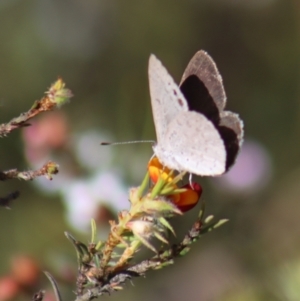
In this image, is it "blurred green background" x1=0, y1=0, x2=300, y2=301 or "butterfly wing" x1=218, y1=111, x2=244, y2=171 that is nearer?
"butterfly wing" x1=218, y1=111, x2=244, y2=171

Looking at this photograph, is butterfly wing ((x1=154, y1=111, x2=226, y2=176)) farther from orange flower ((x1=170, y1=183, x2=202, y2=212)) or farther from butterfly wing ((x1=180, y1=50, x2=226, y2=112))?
orange flower ((x1=170, y1=183, x2=202, y2=212))

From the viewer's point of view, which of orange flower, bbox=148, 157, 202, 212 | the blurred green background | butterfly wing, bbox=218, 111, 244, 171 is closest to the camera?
orange flower, bbox=148, 157, 202, 212

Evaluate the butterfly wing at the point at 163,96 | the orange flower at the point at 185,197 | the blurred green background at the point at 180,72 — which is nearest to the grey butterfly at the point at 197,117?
the butterfly wing at the point at 163,96

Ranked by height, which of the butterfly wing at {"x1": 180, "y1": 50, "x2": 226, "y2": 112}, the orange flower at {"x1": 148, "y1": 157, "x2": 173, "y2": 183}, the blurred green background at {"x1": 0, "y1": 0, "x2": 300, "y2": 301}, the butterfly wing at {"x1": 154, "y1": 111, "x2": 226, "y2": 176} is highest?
the butterfly wing at {"x1": 180, "y1": 50, "x2": 226, "y2": 112}

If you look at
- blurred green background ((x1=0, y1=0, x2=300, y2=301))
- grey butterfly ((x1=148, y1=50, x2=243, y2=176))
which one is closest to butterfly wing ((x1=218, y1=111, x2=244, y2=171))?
grey butterfly ((x1=148, y1=50, x2=243, y2=176))

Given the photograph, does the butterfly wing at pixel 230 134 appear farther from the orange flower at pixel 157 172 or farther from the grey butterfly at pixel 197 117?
the orange flower at pixel 157 172

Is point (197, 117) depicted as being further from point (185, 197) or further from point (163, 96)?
point (185, 197)

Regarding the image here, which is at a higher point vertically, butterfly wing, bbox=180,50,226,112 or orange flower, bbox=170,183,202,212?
butterfly wing, bbox=180,50,226,112
